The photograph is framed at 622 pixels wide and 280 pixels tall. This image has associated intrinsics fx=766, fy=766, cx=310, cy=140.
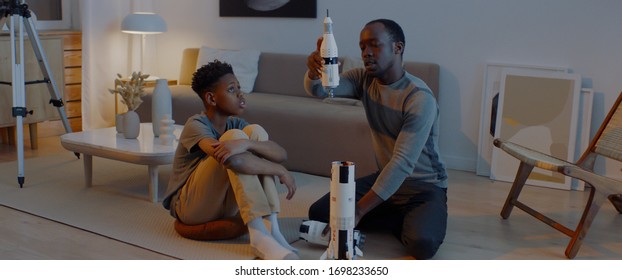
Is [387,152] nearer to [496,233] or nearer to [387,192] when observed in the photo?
[387,192]

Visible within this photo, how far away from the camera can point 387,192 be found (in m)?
2.96

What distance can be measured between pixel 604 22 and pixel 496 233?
1617mm

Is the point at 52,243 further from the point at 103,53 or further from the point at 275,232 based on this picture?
the point at 103,53

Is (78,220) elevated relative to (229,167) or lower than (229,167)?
lower

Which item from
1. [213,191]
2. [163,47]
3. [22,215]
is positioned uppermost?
[163,47]

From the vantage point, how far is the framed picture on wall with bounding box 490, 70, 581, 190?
4402mm

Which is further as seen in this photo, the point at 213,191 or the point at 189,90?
the point at 189,90

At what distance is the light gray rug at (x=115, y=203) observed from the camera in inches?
125

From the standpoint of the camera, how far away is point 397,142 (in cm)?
302

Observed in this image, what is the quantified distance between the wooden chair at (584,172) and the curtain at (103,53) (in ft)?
11.6

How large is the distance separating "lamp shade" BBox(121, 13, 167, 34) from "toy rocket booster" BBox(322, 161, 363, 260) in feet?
Result: 12.3

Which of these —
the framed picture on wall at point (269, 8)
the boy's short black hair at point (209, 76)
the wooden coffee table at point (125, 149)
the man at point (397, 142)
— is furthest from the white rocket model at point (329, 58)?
the framed picture on wall at point (269, 8)

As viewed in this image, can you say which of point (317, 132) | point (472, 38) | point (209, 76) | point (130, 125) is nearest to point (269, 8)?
point (317, 132)
